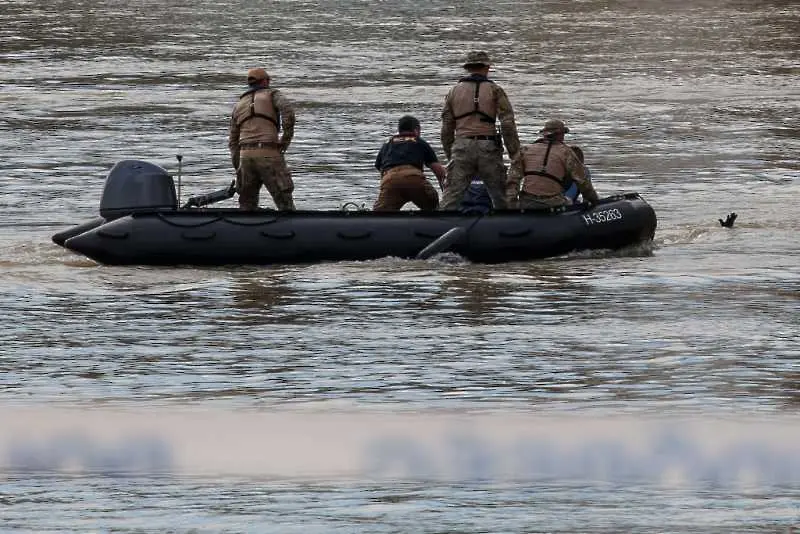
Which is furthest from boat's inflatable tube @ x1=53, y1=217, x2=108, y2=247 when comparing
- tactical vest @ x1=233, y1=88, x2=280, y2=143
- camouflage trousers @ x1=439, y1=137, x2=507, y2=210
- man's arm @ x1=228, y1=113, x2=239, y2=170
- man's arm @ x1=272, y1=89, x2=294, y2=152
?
camouflage trousers @ x1=439, y1=137, x2=507, y2=210

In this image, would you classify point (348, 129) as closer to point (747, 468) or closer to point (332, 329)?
point (332, 329)

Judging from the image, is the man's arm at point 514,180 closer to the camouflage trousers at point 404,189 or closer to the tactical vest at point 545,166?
the tactical vest at point 545,166

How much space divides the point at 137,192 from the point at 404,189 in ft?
8.77

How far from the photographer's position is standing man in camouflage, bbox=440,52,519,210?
18234 mm

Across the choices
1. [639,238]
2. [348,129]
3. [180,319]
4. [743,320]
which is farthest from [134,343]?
[348,129]

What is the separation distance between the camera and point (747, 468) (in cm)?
1060

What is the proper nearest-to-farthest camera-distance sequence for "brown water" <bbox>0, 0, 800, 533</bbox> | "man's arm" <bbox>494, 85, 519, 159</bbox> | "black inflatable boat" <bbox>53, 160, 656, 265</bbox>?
"brown water" <bbox>0, 0, 800, 533</bbox>, "black inflatable boat" <bbox>53, 160, 656, 265</bbox>, "man's arm" <bbox>494, 85, 519, 159</bbox>

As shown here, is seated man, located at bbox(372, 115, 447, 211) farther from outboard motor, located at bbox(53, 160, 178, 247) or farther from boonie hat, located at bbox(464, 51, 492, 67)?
outboard motor, located at bbox(53, 160, 178, 247)

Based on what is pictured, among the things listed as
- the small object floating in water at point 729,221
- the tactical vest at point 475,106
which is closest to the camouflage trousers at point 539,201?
the tactical vest at point 475,106

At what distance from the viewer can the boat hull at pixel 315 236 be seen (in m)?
17.8

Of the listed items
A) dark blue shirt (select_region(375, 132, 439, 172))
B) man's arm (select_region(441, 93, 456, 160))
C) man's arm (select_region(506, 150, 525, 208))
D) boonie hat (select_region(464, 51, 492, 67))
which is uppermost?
boonie hat (select_region(464, 51, 492, 67))

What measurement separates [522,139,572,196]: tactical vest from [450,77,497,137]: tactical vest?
0.46 m

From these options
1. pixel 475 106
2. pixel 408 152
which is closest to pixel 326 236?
pixel 408 152

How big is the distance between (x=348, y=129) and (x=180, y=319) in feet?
58.3
